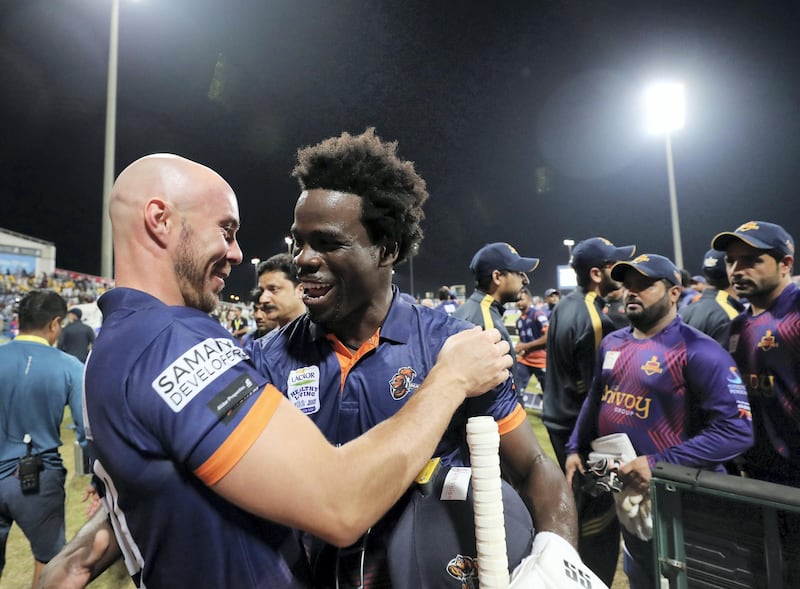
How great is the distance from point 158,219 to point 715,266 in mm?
6180

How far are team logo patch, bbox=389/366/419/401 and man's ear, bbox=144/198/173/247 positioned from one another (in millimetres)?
894

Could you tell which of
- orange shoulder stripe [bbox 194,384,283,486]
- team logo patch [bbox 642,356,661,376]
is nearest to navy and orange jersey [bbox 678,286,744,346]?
team logo patch [bbox 642,356,661,376]

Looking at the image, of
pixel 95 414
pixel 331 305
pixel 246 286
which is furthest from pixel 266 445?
pixel 246 286

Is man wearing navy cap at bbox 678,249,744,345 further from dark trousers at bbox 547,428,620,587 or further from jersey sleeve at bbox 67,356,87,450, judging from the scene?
jersey sleeve at bbox 67,356,87,450

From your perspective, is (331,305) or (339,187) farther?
(339,187)

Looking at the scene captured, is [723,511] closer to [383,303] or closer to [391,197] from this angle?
[383,303]

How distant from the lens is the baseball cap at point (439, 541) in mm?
Result: 1309

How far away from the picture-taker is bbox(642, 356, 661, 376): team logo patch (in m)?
3.13

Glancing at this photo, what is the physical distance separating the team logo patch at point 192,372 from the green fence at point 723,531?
2313 mm

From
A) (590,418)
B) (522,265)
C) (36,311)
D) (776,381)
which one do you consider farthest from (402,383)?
(36,311)

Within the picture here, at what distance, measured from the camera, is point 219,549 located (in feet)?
3.90

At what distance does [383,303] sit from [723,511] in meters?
1.93

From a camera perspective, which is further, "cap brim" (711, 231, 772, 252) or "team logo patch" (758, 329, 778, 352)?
"cap brim" (711, 231, 772, 252)

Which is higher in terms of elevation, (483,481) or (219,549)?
(483,481)
